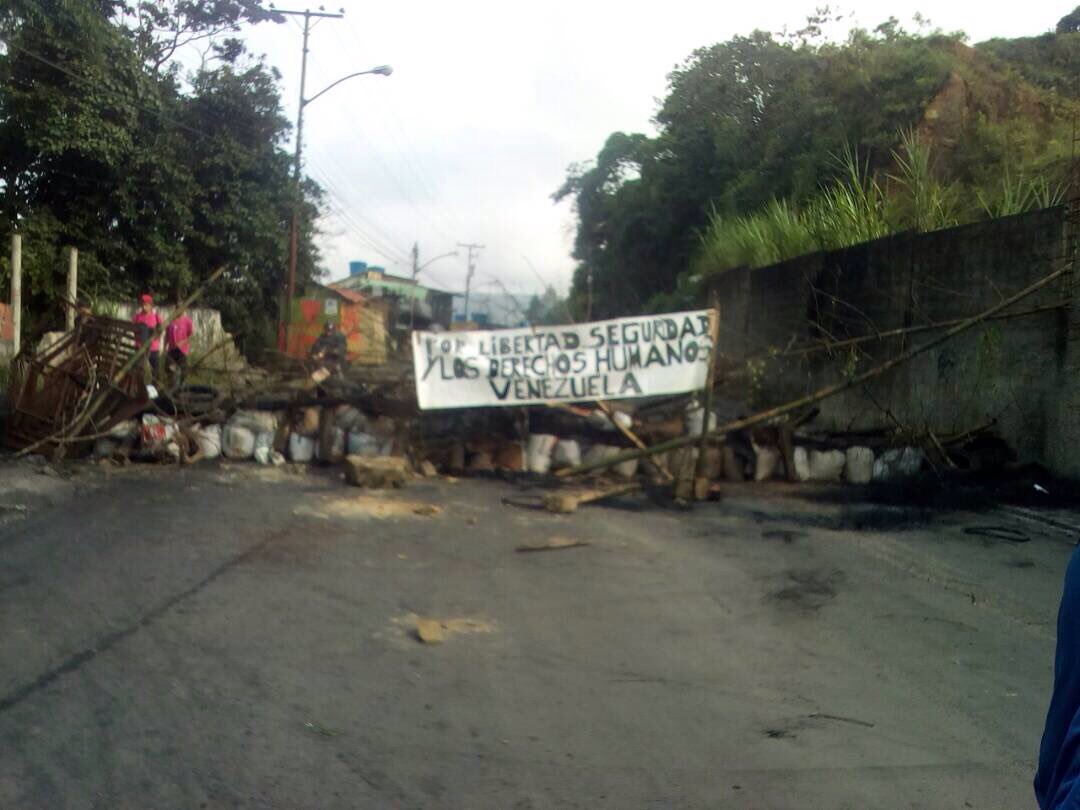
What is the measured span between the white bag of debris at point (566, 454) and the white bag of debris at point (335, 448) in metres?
2.70

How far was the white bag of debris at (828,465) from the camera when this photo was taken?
12.5 m

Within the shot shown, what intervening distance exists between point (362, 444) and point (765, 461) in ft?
16.5

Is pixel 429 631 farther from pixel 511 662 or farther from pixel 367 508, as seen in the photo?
pixel 367 508

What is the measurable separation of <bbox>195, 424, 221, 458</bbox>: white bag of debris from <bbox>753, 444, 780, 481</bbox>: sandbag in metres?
6.75

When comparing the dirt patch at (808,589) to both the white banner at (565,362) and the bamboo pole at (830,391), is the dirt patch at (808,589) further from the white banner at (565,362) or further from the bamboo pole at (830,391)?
the white banner at (565,362)

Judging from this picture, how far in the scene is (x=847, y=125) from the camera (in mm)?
22750

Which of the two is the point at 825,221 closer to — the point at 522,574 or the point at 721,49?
the point at 721,49

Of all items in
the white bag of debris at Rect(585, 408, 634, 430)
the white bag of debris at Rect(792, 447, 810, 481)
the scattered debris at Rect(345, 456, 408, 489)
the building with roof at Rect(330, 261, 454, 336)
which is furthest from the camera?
the building with roof at Rect(330, 261, 454, 336)

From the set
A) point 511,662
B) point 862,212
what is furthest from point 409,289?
point 511,662

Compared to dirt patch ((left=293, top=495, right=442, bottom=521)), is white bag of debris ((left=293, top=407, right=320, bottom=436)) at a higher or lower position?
higher

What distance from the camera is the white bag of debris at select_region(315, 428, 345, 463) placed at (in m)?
13.2

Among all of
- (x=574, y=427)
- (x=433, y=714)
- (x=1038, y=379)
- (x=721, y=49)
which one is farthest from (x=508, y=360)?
(x=721, y=49)

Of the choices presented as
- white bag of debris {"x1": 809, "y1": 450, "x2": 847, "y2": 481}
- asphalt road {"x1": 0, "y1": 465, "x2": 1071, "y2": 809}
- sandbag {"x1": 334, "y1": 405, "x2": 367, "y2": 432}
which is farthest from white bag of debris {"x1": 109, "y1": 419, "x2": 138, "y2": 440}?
white bag of debris {"x1": 809, "y1": 450, "x2": 847, "y2": 481}

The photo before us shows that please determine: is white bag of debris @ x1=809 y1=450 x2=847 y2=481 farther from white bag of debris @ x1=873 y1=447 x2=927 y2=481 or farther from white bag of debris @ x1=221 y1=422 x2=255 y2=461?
white bag of debris @ x1=221 y1=422 x2=255 y2=461
